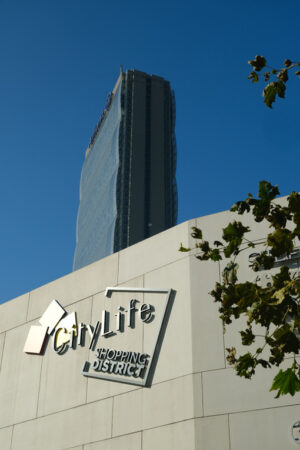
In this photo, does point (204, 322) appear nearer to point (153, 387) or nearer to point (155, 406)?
point (153, 387)

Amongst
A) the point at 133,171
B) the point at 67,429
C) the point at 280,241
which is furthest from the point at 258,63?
the point at 133,171

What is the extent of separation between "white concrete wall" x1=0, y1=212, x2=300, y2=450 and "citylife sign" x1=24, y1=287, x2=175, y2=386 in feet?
0.62

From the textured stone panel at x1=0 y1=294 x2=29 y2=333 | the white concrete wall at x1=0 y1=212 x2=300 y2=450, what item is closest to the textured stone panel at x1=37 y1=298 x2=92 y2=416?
the white concrete wall at x1=0 y1=212 x2=300 y2=450

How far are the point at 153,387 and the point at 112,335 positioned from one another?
2.22 metres

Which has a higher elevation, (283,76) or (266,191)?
(283,76)

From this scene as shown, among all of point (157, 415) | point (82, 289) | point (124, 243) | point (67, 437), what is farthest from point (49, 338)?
point (124, 243)

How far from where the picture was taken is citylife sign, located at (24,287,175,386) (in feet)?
53.5

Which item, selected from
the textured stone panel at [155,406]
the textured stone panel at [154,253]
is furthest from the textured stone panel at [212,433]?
the textured stone panel at [154,253]

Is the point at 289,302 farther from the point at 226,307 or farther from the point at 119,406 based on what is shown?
the point at 119,406

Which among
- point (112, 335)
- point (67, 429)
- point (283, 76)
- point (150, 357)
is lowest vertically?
point (67, 429)

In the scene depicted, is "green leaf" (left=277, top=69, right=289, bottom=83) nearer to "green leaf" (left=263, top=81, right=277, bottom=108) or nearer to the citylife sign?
"green leaf" (left=263, top=81, right=277, bottom=108)

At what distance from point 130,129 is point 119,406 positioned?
370 feet

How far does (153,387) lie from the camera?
51.7 feet

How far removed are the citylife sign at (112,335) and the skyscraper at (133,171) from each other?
9609 cm
